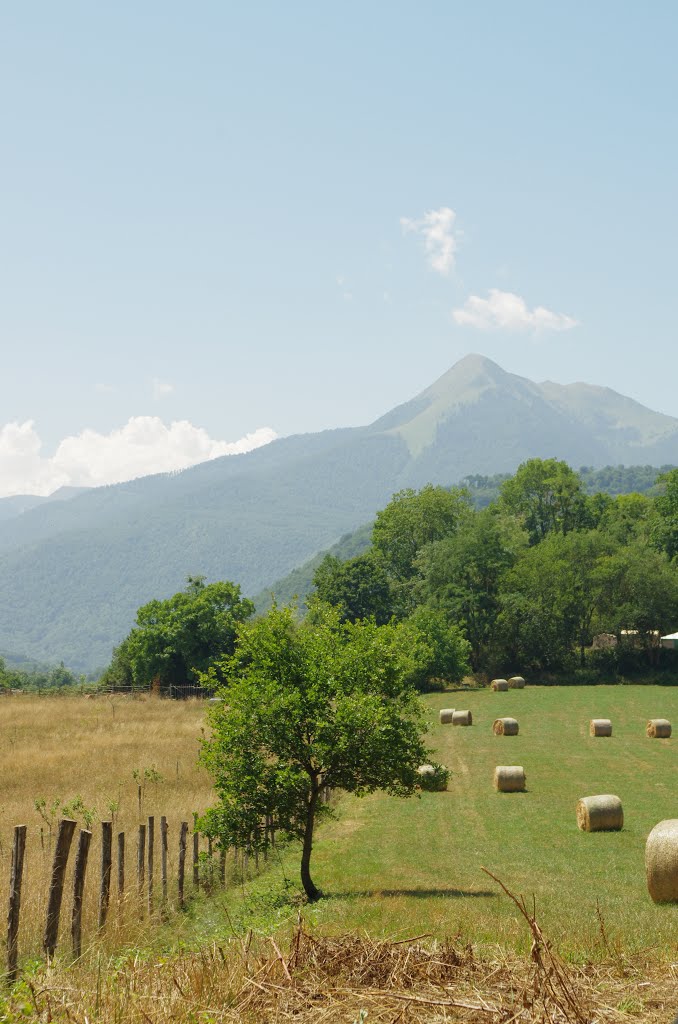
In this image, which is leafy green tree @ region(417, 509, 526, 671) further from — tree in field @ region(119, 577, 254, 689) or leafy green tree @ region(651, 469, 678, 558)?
tree in field @ region(119, 577, 254, 689)

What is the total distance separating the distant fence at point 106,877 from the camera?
12.7m

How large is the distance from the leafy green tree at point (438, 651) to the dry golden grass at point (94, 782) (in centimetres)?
2144

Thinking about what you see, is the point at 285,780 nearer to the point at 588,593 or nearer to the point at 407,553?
the point at 588,593

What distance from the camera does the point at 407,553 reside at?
103 m

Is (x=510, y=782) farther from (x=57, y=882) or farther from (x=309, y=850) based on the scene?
(x=57, y=882)

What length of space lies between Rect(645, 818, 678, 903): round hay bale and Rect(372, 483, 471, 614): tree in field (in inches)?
3325

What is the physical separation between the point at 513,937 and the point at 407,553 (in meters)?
92.2

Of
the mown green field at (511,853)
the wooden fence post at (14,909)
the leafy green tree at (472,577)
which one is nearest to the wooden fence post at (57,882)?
the wooden fence post at (14,909)

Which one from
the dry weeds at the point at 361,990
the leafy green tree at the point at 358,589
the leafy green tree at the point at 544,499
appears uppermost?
the leafy green tree at the point at 544,499

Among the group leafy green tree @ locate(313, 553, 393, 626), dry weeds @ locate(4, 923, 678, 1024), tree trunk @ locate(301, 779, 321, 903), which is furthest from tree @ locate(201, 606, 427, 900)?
leafy green tree @ locate(313, 553, 393, 626)

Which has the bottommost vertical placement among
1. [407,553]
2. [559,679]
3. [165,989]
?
[559,679]

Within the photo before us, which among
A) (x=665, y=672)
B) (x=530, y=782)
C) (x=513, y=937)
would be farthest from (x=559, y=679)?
(x=513, y=937)

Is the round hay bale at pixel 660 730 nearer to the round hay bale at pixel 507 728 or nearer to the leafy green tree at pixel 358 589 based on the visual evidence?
the round hay bale at pixel 507 728

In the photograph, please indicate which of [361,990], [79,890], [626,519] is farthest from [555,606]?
[361,990]
